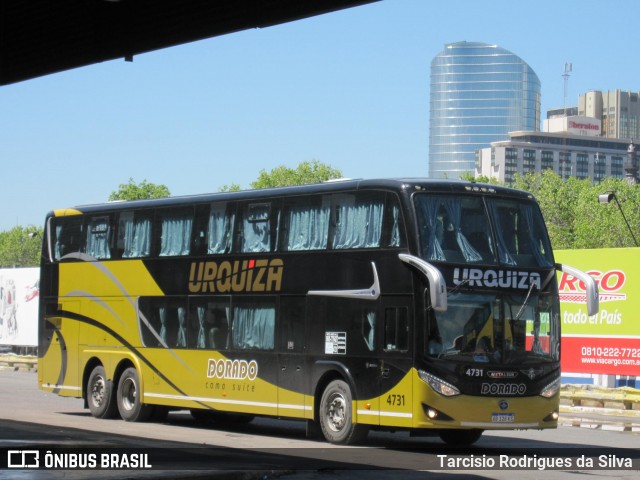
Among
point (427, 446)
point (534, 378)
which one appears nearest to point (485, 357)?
point (534, 378)

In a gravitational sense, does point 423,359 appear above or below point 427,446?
above

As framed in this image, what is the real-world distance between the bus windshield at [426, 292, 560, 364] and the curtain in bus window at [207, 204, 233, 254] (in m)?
5.46

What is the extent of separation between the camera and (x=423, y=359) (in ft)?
60.7

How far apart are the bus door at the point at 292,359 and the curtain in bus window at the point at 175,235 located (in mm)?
3100

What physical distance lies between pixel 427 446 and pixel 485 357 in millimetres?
2294

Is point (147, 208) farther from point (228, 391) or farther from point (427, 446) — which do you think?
point (427, 446)

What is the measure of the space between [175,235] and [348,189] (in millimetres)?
4815

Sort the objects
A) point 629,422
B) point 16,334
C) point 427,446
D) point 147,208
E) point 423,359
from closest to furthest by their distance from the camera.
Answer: point 423,359
point 427,446
point 147,208
point 629,422
point 16,334

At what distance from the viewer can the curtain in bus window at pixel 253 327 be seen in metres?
21.6

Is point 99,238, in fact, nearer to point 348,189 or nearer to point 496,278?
point 348,189

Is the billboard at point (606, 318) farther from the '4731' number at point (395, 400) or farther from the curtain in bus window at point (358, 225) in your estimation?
the '4731' number at point (395, 400)

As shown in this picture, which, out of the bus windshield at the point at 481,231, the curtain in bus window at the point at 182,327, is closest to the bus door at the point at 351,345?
the bus windshield at the point at 481,231

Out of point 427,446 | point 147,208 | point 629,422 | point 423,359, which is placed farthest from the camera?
point 629,422

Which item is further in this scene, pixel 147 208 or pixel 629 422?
pixel 629 422
